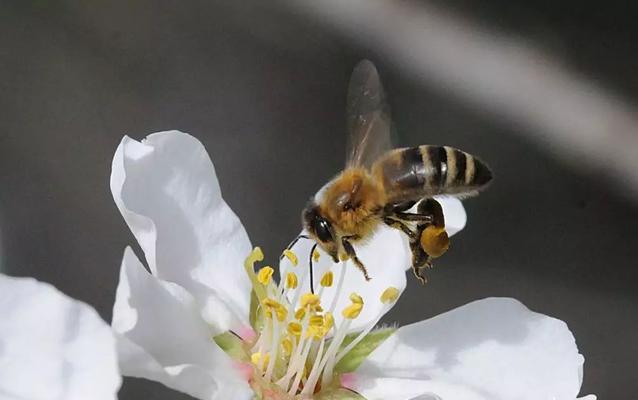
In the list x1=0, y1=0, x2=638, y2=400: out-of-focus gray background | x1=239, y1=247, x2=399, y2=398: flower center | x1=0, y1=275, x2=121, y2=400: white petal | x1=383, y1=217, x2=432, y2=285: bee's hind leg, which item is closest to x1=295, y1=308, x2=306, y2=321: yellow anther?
x1=239, y1=247, x2=399, y2=398: flower center

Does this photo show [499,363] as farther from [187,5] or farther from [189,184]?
[187,5]

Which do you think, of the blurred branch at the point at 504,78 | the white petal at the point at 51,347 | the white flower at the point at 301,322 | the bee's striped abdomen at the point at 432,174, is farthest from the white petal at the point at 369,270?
the blurred branch at the point at 504,78

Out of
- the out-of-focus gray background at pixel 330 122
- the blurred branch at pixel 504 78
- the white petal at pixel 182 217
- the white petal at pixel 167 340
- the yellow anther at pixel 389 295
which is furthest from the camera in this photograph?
the blurred branch at pixel 504 78

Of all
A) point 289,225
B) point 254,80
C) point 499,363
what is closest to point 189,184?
point 499,363

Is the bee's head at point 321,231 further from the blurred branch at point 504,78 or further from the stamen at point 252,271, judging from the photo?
the blurred branch at point 504,78

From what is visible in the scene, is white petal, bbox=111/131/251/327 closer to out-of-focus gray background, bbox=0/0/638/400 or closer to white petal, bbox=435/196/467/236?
white petal, bbox=435/196/467/236

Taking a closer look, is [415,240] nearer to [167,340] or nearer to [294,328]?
[294,328]

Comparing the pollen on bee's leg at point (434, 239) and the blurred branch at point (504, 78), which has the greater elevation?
the blurred branch at point (504, 78)
